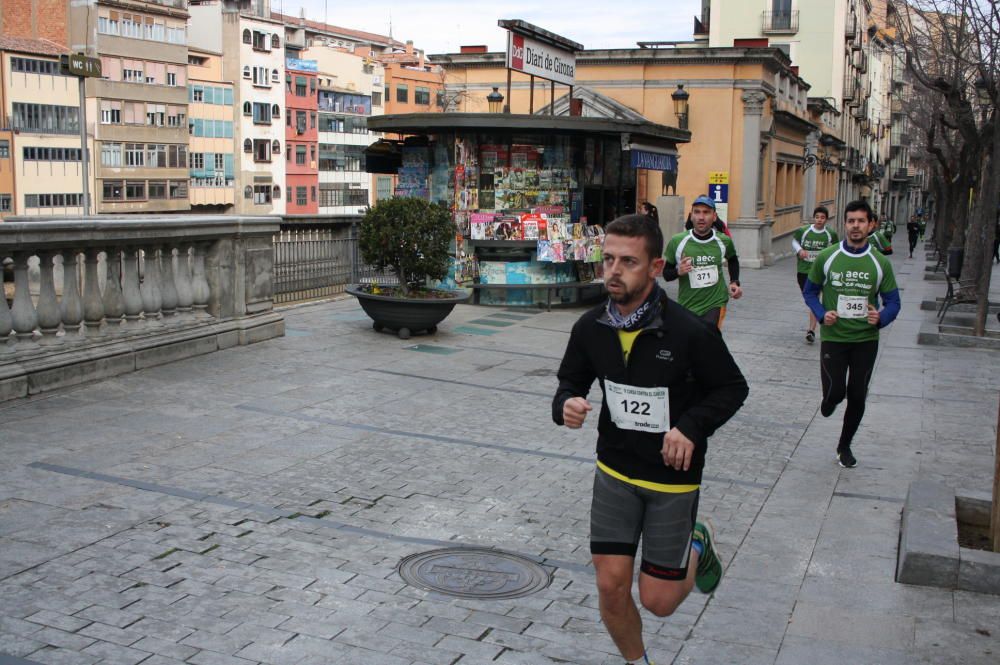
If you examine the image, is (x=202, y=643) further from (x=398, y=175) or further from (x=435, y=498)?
(x=398, y=175)

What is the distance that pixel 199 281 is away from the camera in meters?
11.1

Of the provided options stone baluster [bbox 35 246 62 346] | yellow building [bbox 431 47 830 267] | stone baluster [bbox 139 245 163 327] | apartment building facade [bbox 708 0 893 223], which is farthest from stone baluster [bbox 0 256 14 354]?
apartment building facade [bbox 708 0 893 223]

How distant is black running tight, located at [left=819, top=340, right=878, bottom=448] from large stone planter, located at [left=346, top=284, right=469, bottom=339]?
590 centimetres

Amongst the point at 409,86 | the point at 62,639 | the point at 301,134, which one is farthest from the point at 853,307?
the point at 409,86

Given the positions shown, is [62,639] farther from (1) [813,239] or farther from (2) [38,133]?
(2) [38,133]

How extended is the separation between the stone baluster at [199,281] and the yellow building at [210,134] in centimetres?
8069

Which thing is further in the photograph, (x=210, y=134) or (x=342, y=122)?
(x=342, y=122)

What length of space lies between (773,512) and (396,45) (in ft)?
467

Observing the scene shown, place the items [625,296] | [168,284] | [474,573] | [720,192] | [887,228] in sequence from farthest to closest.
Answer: [887,228] < [720,192] < [168,284] < [474,573] < [625,296]

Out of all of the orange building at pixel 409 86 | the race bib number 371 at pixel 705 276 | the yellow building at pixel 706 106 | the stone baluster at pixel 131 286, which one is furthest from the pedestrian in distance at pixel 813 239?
the orange building at pixel 409 86

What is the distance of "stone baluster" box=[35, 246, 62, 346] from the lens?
8977 millimetres

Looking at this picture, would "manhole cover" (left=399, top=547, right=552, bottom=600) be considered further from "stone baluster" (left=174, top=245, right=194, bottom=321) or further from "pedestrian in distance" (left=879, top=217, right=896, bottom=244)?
"pedestrian in distance" (left=879, top=217, right=896, bottom=244)

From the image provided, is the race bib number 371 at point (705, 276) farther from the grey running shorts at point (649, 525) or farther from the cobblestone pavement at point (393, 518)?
the grey running shorts at point (649, 525)

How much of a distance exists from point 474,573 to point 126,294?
5953 millimetres
